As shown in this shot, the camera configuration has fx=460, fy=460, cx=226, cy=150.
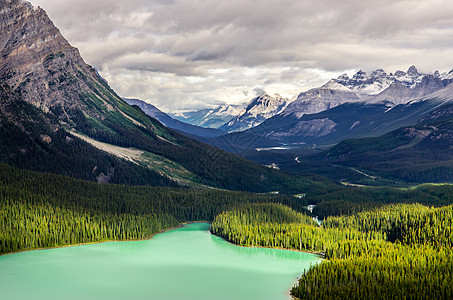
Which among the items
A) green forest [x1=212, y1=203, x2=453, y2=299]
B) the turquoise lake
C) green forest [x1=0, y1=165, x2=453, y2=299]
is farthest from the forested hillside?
green forest [x1=212, y1=203, x2=453, y2=299]

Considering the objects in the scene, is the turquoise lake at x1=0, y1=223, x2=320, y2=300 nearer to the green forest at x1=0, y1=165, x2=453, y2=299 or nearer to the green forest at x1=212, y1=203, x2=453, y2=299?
the green forest at x1=0, y1=165, x2=453, y2=299

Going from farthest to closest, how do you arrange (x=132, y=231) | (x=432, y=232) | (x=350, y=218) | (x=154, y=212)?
(x=154, y=212) → (x=350, y=218) → (x=132, y=231) → (x=432, y=232)

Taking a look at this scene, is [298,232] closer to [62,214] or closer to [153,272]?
[153,272]

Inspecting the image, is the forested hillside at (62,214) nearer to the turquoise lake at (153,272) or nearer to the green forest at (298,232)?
the green forest at (298,232)

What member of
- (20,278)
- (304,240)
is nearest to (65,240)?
(20,278)

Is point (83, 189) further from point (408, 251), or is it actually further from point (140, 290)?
point (408, 251)

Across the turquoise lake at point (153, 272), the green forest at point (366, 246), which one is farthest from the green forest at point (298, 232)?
the turquoise lake at point (153, 272)
